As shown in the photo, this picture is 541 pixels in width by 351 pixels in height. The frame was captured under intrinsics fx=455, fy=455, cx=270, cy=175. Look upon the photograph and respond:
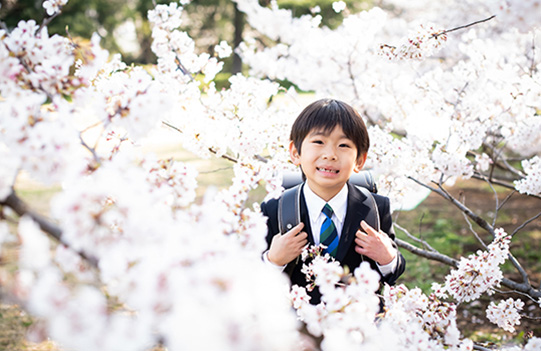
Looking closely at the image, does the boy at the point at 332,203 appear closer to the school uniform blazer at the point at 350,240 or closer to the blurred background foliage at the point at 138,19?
the school uniform blazer at the point at 350,240

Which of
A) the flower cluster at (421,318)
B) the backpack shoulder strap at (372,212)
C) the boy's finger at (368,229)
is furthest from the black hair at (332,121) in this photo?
the flower cluster at (421,318)

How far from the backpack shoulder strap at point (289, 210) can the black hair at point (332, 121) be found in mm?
238

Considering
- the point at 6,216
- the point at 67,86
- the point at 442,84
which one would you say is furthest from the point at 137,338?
the point at 442,84

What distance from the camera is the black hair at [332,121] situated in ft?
6.46

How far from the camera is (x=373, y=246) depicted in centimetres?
196

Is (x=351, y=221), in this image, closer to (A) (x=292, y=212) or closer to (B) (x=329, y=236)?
(B) (x=329, y=236)

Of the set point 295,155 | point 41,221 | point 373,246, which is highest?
point 41,221

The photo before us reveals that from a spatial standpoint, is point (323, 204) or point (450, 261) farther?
point (450, 261)

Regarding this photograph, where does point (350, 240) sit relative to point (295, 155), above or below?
below

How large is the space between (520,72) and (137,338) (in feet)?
16.8

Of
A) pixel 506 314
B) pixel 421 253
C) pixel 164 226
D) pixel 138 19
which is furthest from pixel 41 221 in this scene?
pixel 138 19

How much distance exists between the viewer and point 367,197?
6.87 feet

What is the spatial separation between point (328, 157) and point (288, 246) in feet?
1.35

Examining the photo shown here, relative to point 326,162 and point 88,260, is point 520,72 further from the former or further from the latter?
point 88,260
